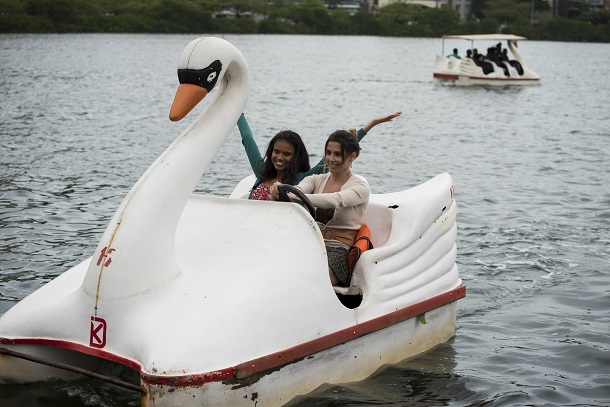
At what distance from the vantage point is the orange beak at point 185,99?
531cm

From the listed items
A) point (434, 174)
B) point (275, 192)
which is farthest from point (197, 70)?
point (434, 174)

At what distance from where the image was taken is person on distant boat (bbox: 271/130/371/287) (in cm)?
608

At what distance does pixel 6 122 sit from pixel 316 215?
46.8 ft

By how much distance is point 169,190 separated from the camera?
5.30 m

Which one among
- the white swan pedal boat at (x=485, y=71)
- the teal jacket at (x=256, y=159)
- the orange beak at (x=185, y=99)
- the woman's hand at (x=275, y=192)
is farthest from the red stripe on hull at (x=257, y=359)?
the white swan pedal boat at (x=485, y=71)

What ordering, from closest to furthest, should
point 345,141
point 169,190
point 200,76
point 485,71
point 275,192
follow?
point 169,190
point 200,76
point 275,192
point 345,141
point 485,71

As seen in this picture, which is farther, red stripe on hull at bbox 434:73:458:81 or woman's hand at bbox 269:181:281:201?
red stripe on hull at bbox 434:73:458:81

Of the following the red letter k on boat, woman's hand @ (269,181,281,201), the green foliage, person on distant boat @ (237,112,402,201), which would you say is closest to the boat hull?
the red letter k on boat

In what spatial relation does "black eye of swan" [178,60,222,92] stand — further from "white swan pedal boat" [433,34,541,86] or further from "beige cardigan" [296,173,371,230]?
"white swan pedal boat" [433,34,541,86]

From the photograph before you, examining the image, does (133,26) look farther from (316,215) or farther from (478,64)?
(316,215)

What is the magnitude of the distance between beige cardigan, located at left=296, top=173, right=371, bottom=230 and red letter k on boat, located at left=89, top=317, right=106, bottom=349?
1.46m

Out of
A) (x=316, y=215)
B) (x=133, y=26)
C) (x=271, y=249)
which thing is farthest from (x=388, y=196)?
(x=133, y=26)

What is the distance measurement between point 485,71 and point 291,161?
2653cm

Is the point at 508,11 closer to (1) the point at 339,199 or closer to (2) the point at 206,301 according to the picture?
(1) the point at 339,199
